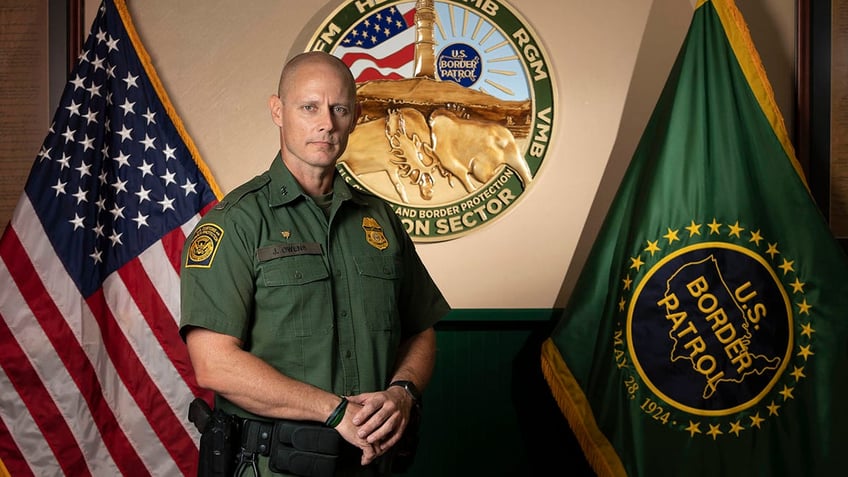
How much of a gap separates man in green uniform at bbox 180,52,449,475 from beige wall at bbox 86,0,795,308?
99 centimetres

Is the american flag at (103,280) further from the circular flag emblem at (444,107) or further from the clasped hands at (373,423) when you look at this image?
the clasped hands at (373,423)

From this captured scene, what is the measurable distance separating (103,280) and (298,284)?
119 centimetres

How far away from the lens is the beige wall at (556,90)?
2543 mm

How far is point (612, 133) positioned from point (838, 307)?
0.87m

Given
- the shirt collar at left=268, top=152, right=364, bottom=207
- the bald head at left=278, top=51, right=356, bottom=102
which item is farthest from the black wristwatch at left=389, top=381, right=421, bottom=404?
the bald head at left=278, top=51, right=356, bottom=102

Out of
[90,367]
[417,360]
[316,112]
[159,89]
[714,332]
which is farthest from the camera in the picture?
[159,89]

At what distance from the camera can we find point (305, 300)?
144 centimetres

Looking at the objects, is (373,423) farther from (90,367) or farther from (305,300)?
(90,367)

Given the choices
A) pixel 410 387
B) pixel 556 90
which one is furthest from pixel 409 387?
pixel 556 90

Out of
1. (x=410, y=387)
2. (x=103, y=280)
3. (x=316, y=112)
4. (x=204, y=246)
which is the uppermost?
(x=316, y=112)

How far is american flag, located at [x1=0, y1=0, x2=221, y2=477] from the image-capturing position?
2248 mm

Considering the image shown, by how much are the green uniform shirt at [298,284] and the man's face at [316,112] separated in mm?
77

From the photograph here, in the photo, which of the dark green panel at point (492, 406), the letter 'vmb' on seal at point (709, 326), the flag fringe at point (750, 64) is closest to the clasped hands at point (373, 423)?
the letter 'vmb' on seal at point (709, 326)

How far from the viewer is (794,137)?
2527 mm
